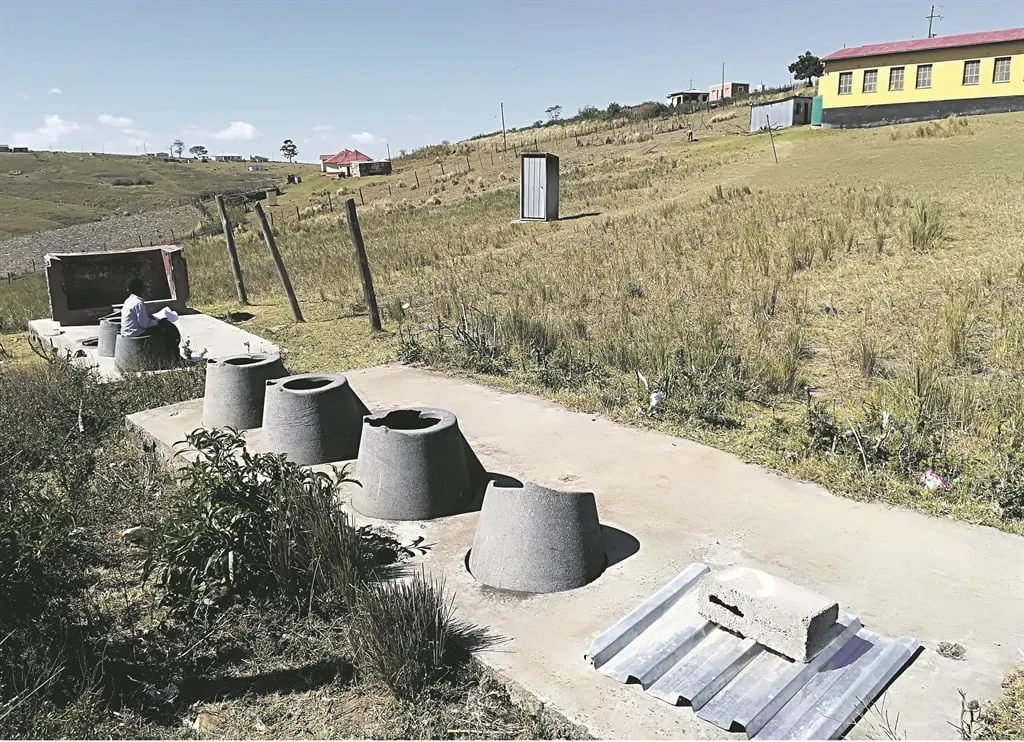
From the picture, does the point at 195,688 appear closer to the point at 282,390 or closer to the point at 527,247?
the point at 282,390

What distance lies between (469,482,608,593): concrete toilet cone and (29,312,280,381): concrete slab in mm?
6490

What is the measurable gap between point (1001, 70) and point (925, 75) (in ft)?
8.89

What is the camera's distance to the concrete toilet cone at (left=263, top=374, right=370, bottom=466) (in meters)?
5.81

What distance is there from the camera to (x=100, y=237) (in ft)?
146

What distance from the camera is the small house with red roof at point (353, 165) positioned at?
59.8 metres

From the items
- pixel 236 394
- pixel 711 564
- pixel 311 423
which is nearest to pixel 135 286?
pixel 236 394

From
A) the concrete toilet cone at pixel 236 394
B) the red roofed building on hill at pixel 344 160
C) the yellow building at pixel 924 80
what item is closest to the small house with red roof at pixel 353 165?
the red roofed building on hill at pixel 344 160

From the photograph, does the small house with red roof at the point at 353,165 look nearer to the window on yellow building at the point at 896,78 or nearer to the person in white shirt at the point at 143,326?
the window on yellow building at the point at 896,78

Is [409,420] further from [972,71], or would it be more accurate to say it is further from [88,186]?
[88,186]

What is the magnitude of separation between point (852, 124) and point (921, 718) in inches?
1461

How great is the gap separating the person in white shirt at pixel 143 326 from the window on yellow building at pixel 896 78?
33.7m

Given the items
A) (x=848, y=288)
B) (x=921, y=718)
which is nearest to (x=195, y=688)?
(x=921, y=718)

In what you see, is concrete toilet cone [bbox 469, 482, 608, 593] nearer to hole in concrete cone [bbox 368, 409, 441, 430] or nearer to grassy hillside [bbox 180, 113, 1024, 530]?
hole in concrete cone [bbox 368, 409, 441, 430]

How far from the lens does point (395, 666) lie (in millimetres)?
3459
